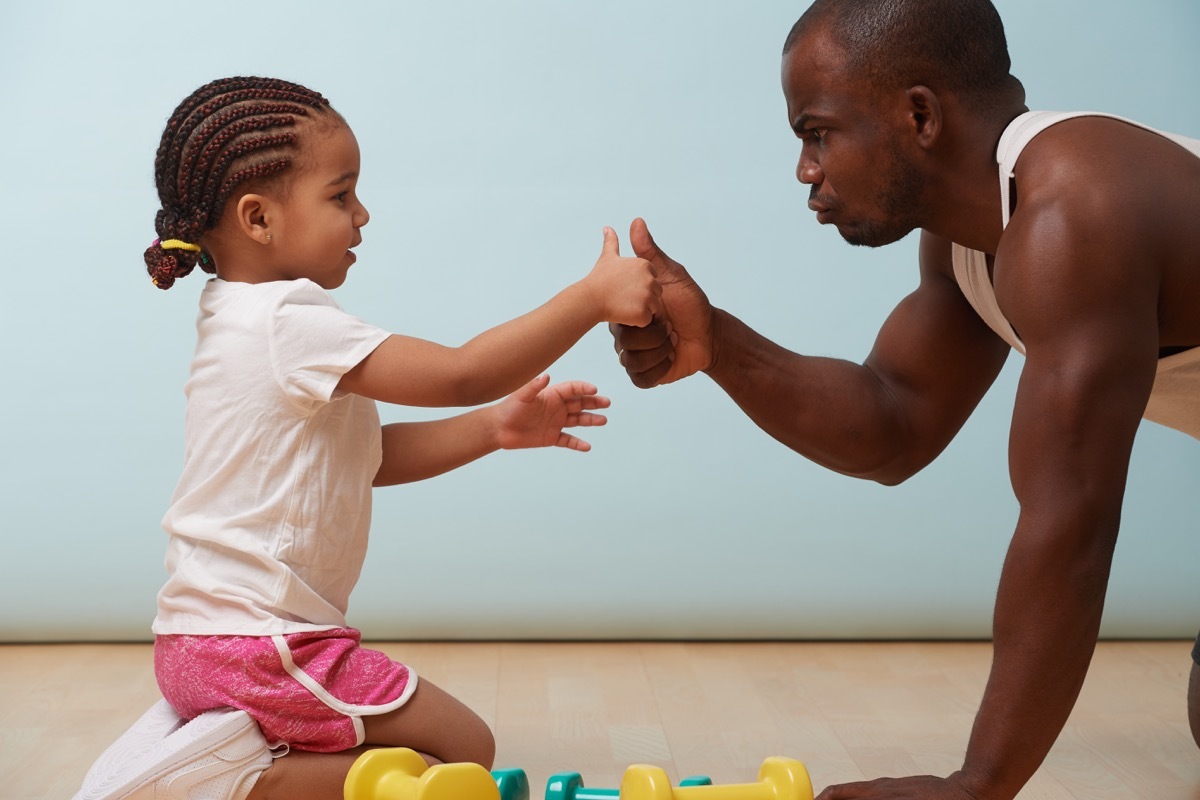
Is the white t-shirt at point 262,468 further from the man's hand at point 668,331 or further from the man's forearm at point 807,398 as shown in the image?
the man's forearm at point 807,398

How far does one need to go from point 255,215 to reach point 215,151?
0.22 ft

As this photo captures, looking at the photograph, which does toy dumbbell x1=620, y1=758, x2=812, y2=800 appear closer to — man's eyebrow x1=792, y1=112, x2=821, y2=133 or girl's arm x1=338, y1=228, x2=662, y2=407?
girl's arm x1=338, y1=228, x2=662, y2=407

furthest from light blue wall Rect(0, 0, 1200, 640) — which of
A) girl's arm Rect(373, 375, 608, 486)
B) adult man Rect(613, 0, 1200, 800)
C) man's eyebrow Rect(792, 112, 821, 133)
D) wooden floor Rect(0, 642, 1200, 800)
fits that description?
man's eyebrow Rect(792, 112, 821, 133)

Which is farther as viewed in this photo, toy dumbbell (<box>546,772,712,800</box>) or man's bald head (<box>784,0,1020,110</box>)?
man's bald head (<box>784,0,1020,110</box>)

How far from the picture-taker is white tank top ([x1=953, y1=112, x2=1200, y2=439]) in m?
1.18

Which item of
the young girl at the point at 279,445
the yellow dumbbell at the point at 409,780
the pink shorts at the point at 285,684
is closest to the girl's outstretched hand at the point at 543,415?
the young girl at the point at 279,445

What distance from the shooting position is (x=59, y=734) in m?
1.64

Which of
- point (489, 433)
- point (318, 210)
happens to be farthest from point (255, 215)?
point (489, 433)

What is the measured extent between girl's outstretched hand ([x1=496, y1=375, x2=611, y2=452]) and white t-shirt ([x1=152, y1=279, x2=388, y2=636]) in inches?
8.1

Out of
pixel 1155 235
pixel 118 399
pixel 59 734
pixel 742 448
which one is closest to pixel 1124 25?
pixel 742 448

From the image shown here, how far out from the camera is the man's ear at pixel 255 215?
1.21m

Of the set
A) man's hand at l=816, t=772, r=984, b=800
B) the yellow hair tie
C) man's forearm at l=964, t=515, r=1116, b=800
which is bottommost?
man's hand at l=816, t=772, r=984, b=800

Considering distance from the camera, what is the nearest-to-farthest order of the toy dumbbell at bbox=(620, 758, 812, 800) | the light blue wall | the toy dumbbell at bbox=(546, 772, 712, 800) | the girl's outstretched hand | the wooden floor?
the toy dumbbell at bbox=(620, 758, 812, 800) → the toy dumbbell at bbox=(546, 772, 712, 800) → the girl's outstretched hand → the wooden floor → the light blue wall

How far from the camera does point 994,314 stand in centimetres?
136
